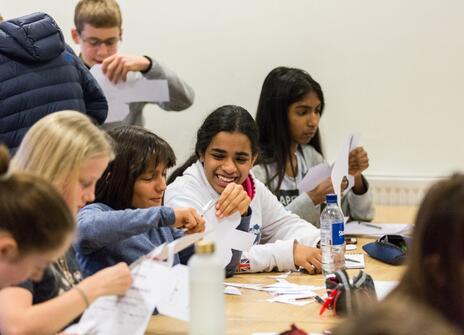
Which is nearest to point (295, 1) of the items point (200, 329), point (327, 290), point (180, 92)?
point (180, 92)

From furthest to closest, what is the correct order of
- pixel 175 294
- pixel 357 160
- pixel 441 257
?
pixel 357 160, pixel 175 294, pixel 441 257

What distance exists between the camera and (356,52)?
4.18 m

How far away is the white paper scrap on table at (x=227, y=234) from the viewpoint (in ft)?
7.18

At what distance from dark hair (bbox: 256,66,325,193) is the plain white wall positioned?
2.59ft

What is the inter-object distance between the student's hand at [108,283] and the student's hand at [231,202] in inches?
25.8

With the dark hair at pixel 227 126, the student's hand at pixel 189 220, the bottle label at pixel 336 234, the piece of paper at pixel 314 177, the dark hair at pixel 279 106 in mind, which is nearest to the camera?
the student's hand at pixel 189 220

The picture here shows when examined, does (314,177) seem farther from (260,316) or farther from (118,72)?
(260,316)

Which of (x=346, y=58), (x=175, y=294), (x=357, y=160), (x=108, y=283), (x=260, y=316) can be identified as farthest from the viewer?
(x=346, y=58)

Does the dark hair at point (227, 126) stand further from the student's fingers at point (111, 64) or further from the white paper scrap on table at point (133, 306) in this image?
the white paper scrap on table at point (133, 306)

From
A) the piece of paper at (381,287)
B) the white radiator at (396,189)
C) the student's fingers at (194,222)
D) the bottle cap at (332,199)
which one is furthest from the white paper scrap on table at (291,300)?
the white radiator at (396,189)

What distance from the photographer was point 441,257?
130cm

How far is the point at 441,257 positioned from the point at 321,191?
1.77 metres

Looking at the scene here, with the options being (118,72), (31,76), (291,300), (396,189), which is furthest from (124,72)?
(396,189)

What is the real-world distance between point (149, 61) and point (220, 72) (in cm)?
102
